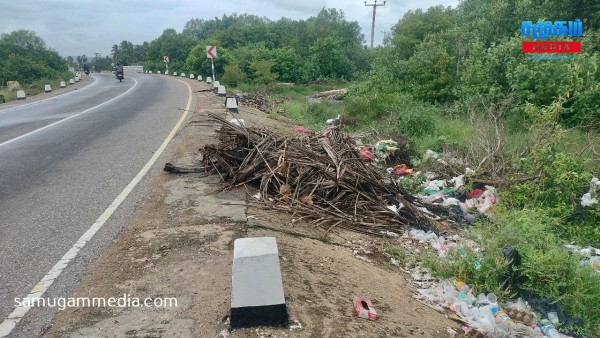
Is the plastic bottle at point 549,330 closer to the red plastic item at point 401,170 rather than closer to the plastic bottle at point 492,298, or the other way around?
the plastic bottle at point 492,298

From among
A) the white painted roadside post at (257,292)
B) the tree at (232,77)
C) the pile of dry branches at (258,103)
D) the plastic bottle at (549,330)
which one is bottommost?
the plastic bottle at (549,330)

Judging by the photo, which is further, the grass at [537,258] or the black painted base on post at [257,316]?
the grass at [537,258]

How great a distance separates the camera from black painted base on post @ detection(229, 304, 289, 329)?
9.43 feet

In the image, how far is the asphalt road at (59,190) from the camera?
12.5ft

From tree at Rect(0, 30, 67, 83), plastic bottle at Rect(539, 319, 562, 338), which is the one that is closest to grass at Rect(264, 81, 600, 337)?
plastic bottle at Rect(539, 319, 562, 338)

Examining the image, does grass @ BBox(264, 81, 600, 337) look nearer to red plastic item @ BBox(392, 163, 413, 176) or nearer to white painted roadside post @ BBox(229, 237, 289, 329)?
red plastic item @ BBox(392, 163, 413, 176)

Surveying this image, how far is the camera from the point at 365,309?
140 inches

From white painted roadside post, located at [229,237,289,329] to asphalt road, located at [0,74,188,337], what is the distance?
1.44m

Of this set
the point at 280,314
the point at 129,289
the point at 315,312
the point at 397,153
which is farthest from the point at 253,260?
the point at 397,153

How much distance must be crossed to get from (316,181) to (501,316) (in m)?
2.89
